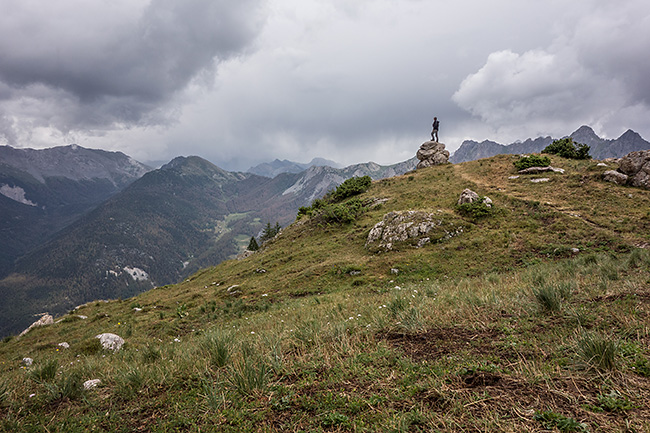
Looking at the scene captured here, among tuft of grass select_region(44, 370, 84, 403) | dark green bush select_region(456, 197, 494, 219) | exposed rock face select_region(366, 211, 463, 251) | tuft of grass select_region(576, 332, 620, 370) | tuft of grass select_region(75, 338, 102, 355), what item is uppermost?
dark green bush select_region(456, 197, 494, 219)

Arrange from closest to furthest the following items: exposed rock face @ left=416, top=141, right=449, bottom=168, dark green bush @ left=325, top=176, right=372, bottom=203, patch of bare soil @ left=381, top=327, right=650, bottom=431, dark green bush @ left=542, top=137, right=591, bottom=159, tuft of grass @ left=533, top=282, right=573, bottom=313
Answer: patch of bare soil @ left=381, top=327, right=650, bottom=431 < tuft of grass @ left=533, top=282, right=573, bottom=313 < dark green bush @ left=542, top=137, right=591, bottom=159 < dark green bush @ left=325, top=176, right=372, bottom=203 < exposed rock face @ left=416, top=141, right=449, bottom=168

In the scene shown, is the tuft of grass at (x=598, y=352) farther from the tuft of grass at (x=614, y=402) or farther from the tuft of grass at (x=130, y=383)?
the tuft of grass at (x=130, y=383)

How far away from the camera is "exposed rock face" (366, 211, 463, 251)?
21.4 metres

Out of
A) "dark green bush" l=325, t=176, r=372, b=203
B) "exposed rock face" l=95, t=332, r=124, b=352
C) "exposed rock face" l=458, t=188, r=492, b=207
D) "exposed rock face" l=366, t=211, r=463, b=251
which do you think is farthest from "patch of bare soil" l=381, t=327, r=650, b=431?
"dark green bush" l=325, t=176, r=372, b=203

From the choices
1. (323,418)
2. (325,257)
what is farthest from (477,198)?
(323,418)

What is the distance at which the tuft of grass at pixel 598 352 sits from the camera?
12.0ft

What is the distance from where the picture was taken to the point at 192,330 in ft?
50.3

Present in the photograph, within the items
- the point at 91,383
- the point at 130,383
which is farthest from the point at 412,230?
the point at 91,383

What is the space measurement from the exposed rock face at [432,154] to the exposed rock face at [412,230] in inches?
1139

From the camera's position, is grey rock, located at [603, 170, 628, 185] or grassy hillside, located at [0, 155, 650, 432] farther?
grey rock, located at [603, 170, 628, 185]

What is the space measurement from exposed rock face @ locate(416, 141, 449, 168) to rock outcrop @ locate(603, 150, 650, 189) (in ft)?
83.5

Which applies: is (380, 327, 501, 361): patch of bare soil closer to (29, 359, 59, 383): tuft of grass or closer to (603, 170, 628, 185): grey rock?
(29, 359, 59, 383): tuft of grass

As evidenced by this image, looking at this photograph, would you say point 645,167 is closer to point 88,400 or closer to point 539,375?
point 539,375

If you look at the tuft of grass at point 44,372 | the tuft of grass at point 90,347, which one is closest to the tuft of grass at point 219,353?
the tuft of grass at point 44,372
